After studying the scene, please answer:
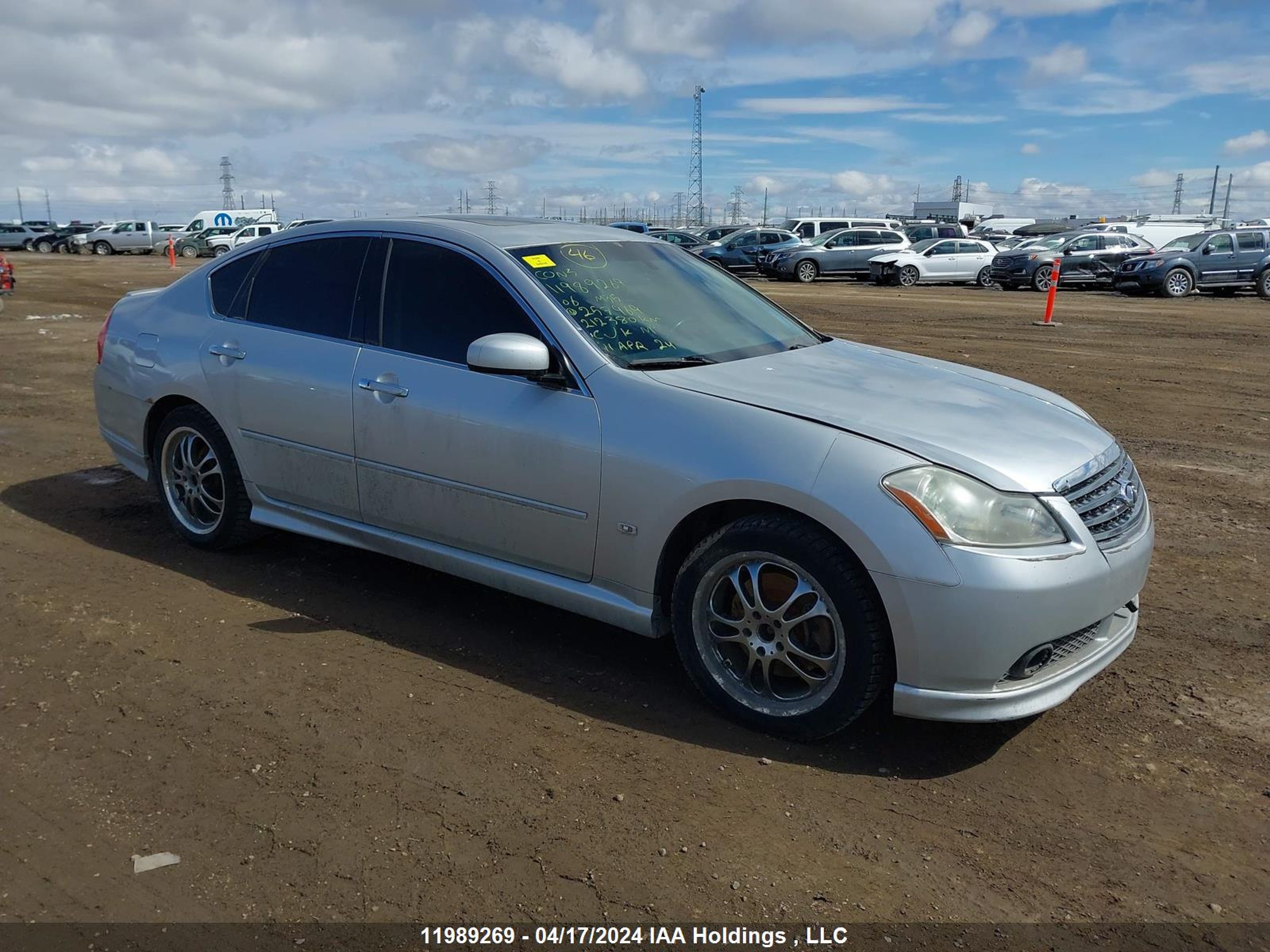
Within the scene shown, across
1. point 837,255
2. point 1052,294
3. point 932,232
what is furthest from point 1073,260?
point 1052,294

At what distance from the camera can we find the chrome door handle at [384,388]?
14.3 feet

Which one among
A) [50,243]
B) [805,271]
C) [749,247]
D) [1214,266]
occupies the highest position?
[749,247]

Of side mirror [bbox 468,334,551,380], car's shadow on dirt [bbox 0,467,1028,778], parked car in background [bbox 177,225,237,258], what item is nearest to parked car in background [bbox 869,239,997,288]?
car's shadow on dirt [bbox 0,467,1028,778]

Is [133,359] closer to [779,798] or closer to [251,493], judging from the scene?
[251,493]

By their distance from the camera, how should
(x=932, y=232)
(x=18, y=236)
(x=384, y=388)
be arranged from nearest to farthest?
(x=384, y=388) → (x=932, y=232) → (x=18, y=236)

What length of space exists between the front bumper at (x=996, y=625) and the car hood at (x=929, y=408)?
0.24m

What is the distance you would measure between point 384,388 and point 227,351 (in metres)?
1.14

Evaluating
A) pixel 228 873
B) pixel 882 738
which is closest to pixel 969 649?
pixel 882 738

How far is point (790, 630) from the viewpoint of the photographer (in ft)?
11.5

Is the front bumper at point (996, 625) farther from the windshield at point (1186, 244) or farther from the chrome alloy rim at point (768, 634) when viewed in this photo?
the windshield at point (1186, 244)

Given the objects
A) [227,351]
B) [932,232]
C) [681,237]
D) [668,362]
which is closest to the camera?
[668,362]

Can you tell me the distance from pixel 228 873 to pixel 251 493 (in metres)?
2.53

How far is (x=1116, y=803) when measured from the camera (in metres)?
3.28

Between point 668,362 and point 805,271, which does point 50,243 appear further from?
point 668,362
